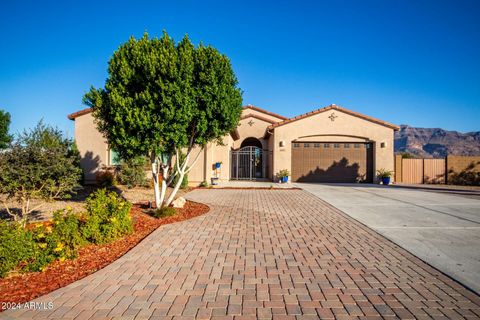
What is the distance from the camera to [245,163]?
21.7 meters

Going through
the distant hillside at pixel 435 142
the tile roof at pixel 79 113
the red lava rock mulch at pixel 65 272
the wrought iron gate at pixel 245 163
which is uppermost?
the distant hillside at pixel 435 142

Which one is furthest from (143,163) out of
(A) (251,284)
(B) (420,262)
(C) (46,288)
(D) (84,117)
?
(B) (420,262)

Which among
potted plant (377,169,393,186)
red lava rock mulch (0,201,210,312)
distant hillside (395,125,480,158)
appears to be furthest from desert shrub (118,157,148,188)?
distant hillside (395,125,480,158)

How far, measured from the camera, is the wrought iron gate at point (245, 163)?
20917mm

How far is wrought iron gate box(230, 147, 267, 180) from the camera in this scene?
68.6 feet

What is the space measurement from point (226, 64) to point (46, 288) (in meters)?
6.47

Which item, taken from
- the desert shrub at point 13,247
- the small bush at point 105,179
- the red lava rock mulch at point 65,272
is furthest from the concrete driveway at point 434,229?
the small bush at point 105,179

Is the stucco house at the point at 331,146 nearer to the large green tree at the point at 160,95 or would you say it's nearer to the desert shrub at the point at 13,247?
the large green tree at the point at 160,95

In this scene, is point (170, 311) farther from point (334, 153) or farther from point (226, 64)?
point (334, 153)

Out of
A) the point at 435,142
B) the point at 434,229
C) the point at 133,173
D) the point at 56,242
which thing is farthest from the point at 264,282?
the point at 435,142

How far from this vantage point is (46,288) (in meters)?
3.43

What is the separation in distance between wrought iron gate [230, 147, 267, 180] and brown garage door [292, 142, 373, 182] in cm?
337

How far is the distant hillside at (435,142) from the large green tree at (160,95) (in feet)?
313

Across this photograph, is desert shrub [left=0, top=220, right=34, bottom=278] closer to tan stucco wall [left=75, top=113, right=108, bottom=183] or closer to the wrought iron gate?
tan stucco wall [left=75, top=113, right=108, bottom=183]
